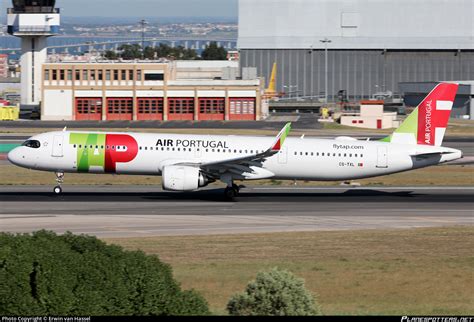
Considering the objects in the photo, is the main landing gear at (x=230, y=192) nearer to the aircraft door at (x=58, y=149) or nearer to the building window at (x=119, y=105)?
the aircraft door at (x=58, y=149)

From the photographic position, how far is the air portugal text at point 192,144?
1932 inches

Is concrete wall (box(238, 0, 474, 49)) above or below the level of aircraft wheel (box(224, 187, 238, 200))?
above

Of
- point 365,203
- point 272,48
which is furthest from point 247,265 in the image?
point 272,48

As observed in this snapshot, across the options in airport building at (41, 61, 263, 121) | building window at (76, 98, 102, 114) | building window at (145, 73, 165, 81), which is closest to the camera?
airport building at (41, 61, 263, 121)

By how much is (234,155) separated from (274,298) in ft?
92.7

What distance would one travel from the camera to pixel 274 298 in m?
21.3

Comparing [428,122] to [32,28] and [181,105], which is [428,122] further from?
[32,28]

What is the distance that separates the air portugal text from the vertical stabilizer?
930 cm

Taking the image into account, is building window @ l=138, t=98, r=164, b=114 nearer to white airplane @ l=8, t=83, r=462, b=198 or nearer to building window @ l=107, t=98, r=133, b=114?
building window @ l=107, t=98, r=133, b=114

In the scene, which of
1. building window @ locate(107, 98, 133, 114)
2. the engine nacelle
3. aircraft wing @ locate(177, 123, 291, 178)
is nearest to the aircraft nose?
the engine nacelle

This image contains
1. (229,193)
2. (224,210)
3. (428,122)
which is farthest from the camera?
(428,122)

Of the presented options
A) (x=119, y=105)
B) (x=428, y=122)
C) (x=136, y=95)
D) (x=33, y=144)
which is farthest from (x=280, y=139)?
(x=119, y=105)

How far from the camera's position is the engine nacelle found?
47.2 meters

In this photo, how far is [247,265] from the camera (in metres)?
31.7
